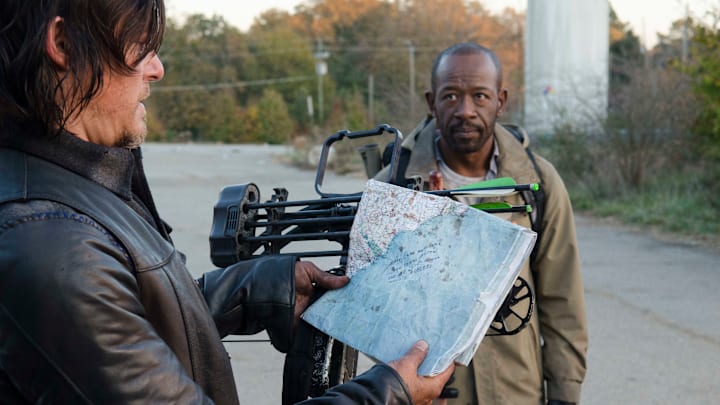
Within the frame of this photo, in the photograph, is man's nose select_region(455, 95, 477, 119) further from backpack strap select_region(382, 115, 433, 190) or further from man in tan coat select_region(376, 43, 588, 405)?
backpack strap select_region(382, 115, 433, 190)

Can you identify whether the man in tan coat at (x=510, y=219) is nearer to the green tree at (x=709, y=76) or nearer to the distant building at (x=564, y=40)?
the green tree at (x=709, y=76)

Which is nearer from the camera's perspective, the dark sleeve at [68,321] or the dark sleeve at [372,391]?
the dark sleeve at [68,321]

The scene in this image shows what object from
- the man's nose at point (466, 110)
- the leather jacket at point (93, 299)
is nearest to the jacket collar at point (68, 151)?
the leather jacket at point (93, 299)

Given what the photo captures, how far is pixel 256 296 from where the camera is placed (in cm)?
195

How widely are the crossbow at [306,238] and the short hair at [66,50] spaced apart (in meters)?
0.59

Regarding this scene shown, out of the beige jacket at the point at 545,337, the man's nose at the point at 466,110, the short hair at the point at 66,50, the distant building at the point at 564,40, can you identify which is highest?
the distant building at the point at 564,40

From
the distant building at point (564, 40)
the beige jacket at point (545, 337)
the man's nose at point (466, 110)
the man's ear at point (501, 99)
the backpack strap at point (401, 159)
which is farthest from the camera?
the distant building at point (564, 40)

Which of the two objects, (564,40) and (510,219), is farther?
(564,40)

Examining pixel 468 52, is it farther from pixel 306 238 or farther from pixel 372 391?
pixel 372 391

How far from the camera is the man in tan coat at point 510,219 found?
2.64m

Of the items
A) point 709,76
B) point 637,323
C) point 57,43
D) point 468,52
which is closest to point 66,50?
point 57,43

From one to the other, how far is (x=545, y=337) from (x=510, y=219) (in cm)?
46

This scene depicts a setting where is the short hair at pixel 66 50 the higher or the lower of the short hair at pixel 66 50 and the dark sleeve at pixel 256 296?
the higher

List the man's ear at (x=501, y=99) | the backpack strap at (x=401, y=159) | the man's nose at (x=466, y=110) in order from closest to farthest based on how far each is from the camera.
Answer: the backpack strap at (x=401, y=159) → the man's nose at (x=466, y=110) → the man's ear at (x=501, y=99)
